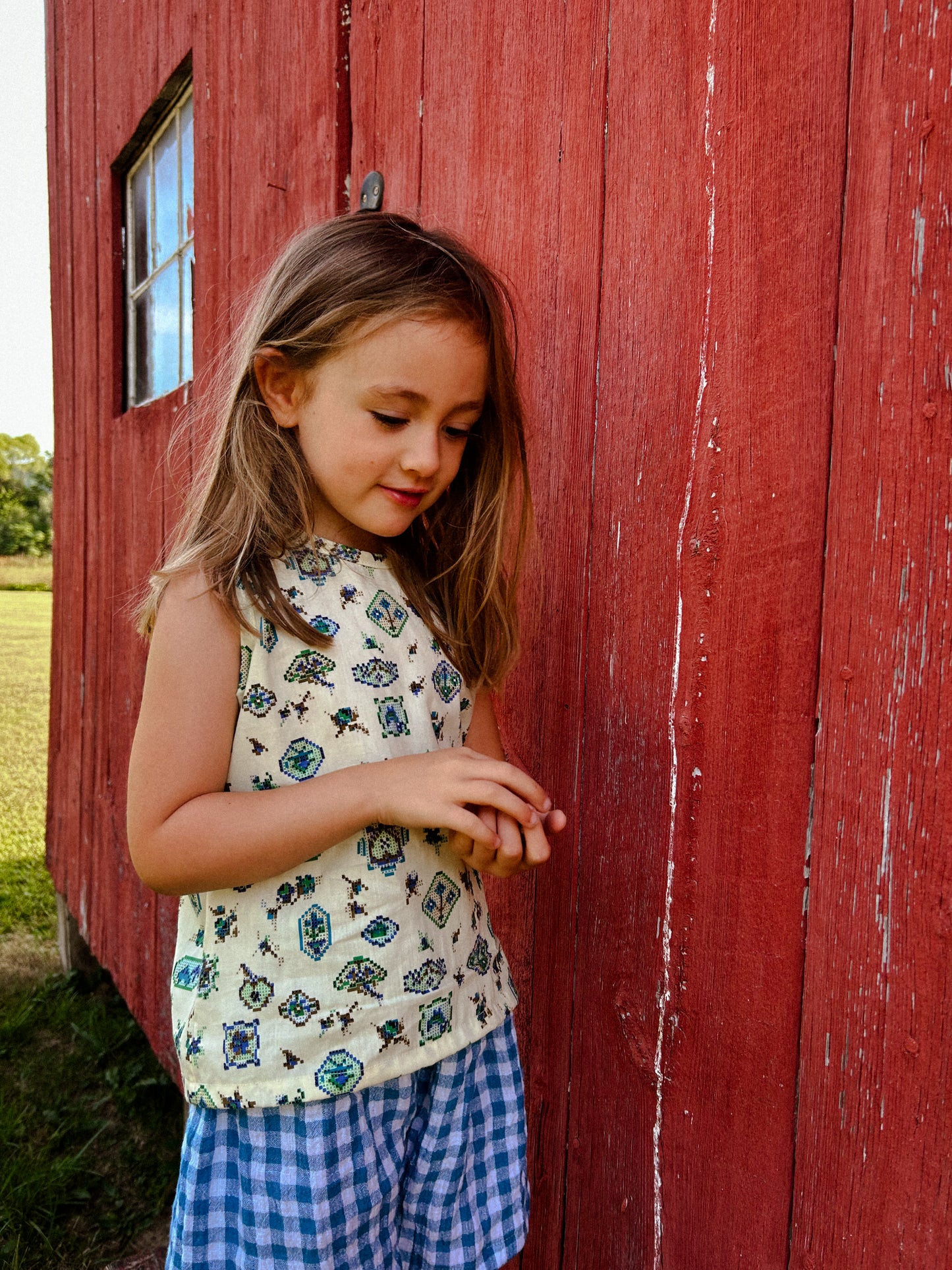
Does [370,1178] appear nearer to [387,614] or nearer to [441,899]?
[441,899]

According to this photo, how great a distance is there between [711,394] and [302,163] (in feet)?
4.78

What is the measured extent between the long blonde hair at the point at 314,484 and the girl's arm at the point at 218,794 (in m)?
0.09

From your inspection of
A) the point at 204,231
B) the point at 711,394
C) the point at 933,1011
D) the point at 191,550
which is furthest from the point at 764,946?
the point at 204,231

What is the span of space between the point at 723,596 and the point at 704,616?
0.04m

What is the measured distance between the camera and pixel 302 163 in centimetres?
205

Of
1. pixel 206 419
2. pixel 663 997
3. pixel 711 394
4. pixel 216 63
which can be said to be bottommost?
pixel 663 997

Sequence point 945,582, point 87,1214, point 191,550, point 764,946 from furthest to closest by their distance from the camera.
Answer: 1. point 87,1214
2. point 191,550
3. point 764,946
4. point 945,582

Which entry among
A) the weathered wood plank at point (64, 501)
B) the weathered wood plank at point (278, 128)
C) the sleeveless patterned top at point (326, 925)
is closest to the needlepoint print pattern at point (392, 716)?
the sleeveless patterned top at point (326, 925)

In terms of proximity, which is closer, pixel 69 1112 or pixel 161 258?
pixel 69 1112

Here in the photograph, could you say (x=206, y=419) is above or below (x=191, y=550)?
above

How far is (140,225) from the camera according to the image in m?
3.35

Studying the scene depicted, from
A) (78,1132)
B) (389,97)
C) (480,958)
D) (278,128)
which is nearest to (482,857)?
(480,958)

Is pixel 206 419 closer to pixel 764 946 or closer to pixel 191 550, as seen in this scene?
pixel 191 550

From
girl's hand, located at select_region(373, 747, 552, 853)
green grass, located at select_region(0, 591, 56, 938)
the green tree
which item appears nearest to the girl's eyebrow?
girl's hand, located at select_region(373, 747, 552, 853)
